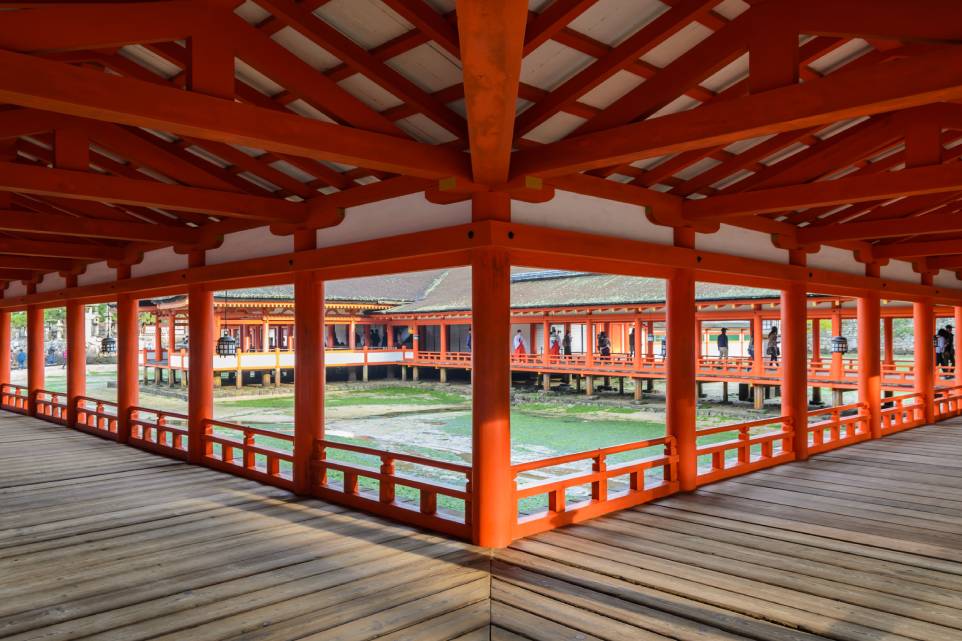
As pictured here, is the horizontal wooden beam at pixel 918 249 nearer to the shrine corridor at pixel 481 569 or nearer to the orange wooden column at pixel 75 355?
the shrine corridor at pixel 481 569

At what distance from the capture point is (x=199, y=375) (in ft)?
30.3

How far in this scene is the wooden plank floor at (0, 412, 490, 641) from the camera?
411cm

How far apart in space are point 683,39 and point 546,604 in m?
4.30

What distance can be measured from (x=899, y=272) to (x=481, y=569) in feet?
35.9

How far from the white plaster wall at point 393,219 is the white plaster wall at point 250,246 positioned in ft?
2.63

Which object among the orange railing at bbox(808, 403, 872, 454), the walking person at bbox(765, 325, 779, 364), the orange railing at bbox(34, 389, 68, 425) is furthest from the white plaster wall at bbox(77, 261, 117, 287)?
the walking person at bbox(765, 325, 779, 364)

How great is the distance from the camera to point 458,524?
5.86 m

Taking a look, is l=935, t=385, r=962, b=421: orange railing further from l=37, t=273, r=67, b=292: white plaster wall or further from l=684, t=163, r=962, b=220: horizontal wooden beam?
l=37, t=273, r=67, b=292: white plaster wall

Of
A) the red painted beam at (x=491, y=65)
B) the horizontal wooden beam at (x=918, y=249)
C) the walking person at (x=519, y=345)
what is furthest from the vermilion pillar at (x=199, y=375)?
the walking person at (x=519, y=345)

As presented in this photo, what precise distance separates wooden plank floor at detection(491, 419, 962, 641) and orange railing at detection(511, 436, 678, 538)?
0.15 m

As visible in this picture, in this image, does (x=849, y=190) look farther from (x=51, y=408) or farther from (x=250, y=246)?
(x=51, y=408)

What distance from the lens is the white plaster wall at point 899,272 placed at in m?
11.6

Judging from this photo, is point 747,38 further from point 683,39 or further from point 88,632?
point 88,632

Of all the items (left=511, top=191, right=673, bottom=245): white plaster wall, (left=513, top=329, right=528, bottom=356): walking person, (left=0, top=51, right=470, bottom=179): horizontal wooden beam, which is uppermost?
(left=0, top=51, right=470, bottom=179): horizontal wooden beam
